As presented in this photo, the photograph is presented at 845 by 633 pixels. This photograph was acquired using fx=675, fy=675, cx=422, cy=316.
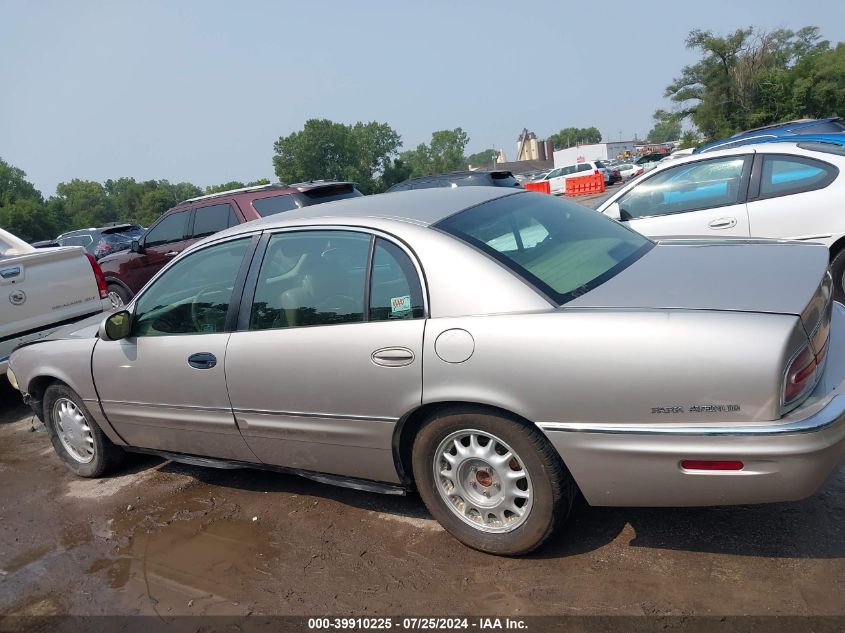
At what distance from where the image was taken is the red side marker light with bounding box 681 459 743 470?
2.45m

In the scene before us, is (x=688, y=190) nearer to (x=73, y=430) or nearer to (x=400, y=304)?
(x=400, y=304)

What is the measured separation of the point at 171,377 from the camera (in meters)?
3.82

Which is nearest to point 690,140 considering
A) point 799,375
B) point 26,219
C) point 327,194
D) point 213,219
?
point 327,194

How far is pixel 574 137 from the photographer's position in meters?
166

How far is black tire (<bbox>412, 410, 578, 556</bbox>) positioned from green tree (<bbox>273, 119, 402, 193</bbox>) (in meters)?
86.7

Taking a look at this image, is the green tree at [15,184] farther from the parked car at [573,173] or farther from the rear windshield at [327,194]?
the rear windshield at [327,194]

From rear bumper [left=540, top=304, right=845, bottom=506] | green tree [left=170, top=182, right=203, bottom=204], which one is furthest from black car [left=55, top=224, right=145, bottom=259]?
green tree [left=170, top=182, right=203, bottom=204]

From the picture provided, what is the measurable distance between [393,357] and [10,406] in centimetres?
562

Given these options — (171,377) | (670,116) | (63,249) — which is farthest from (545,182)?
(171,377)

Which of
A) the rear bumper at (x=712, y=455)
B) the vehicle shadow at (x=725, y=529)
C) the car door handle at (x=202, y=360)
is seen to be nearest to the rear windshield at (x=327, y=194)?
the car door handle at (x=202, y=360)

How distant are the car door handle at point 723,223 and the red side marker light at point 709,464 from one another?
13.0ft

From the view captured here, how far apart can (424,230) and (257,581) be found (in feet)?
6.00

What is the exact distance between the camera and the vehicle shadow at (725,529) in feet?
9.41

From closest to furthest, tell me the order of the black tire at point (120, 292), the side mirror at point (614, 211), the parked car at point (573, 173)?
the side mirror at point (614, 211) < the black tire at point (120, 292) < the parked car at point (573, 173)
